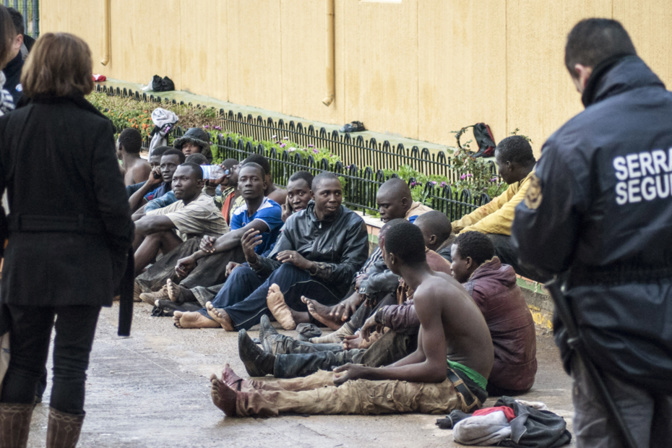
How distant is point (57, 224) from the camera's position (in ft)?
14.7

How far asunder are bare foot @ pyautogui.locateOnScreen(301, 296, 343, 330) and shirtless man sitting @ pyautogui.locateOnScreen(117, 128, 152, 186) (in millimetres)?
4059

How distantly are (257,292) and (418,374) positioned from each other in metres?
2.98

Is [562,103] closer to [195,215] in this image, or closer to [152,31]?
[195,215]

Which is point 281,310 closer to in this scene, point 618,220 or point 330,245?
point 330,245

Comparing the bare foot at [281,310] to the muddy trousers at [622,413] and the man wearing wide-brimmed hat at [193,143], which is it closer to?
the man wearing wide-brimmed hat at [193,143]

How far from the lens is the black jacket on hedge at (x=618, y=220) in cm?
346

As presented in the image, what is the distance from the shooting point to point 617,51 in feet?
11.7

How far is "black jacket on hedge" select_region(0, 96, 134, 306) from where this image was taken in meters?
4.45

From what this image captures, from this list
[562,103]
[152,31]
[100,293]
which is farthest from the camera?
[152,31]

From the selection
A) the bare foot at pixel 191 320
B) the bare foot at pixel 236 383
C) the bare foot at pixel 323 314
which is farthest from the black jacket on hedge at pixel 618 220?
the bare foot at pixel 191 320

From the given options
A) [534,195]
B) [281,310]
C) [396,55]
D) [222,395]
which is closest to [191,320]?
[281,310]

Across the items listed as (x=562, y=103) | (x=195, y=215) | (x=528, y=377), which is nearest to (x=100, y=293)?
(x=528, y=377)

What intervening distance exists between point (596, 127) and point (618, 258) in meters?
0.43

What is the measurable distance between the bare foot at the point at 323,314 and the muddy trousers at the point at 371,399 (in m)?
2.35
